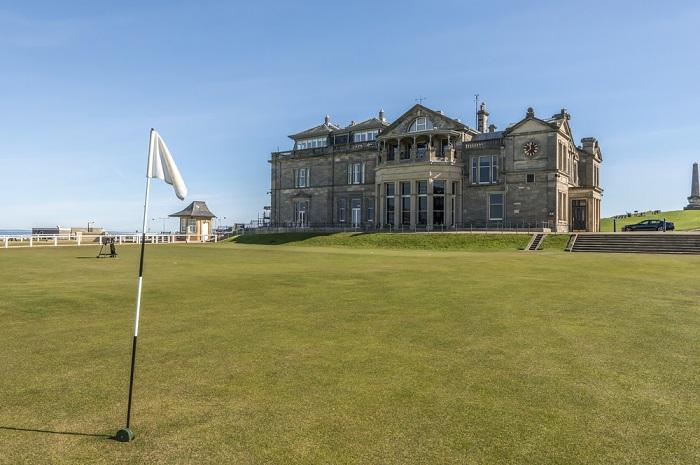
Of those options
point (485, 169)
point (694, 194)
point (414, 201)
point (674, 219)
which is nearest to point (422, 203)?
point (414, 201)

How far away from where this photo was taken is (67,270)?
66.2 ft

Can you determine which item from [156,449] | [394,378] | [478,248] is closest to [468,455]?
[394,378]

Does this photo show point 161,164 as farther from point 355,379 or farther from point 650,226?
point 650,226

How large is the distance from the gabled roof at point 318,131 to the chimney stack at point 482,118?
20332 millimetres

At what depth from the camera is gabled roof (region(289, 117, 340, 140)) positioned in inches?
2628

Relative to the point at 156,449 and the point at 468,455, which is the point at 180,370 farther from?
the point at 468,455

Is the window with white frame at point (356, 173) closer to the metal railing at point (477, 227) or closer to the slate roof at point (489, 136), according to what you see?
the metal railing at point (477, 227)

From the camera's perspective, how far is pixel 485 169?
51.0m

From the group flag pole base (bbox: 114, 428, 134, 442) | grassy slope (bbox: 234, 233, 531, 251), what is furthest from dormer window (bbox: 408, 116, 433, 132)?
flag pole base (bbox: 114, 428, 134, 442)

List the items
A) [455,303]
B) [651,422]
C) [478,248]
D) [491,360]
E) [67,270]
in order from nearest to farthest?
[651,422] < [491,360] < [455,303] < [67,270] < [478,248]

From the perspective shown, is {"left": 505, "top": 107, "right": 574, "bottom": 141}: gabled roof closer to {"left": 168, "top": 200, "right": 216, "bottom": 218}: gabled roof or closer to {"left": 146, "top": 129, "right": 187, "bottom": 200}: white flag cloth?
{"left": 168, "top": 200, "right": 216, "bottom": 218}: gabled roof

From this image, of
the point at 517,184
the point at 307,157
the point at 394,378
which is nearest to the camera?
the point at 394,378

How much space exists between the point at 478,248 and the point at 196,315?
31.3m

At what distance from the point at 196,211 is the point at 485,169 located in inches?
1580
